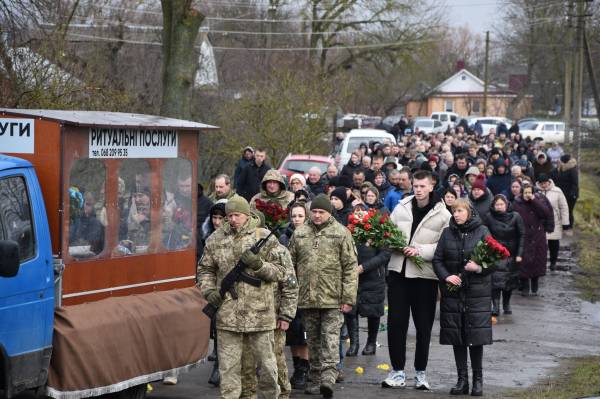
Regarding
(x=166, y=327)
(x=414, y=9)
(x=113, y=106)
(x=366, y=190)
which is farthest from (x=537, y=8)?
(x=166, y=327)

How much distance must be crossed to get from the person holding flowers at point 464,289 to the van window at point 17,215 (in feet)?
13.3

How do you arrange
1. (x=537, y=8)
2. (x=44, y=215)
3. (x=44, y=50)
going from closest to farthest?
1. (x=44, y=215)
2. (x=44, y=50)
3. (x=537, y=8)

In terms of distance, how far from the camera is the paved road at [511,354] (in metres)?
10.7

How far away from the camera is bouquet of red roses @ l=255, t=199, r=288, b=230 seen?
36.4 ft

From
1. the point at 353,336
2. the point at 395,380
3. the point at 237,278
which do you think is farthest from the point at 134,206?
the point at 353,336

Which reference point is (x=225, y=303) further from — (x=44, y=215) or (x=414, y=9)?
(x=414, y=9)

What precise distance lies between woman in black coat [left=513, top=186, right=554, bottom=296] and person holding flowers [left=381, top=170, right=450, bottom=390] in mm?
7364

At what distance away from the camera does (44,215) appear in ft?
27.0

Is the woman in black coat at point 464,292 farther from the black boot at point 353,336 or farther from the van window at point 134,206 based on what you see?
the van window at point 134,206

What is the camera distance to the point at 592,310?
17188mm

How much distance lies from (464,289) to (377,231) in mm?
1013

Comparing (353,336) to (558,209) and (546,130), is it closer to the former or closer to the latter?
(558,209)

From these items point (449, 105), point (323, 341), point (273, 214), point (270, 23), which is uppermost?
point (270, 23)

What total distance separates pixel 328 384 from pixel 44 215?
324 cm
